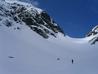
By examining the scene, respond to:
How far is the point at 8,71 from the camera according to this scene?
34500mm

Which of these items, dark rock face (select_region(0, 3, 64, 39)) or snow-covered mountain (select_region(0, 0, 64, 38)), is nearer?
snow-covered mountain (select_region(0, 0, 64, 38))

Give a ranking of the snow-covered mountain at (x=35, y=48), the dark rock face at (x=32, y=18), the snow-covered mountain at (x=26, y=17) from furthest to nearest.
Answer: the dark rock face at (x=32, y=18)
the snow-covered mountain at (x=26, y=17)
the snow-covered mountain at (x=35, y=48)

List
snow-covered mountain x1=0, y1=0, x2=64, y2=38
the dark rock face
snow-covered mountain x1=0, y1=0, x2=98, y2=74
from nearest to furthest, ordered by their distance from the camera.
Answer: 1. snow-covered mountain x1=0, y1=0, x2=98, y2=74
2. snow-covered mountain x1=0, y1=0, x2=64, y2=38
3. the dark rock face

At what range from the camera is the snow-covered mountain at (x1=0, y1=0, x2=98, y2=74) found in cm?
4047

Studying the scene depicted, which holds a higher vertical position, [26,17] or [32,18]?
[32,18]

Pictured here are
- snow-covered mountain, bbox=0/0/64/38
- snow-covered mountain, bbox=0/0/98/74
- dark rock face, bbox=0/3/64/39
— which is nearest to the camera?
snow-covered mountain, bbox=0/0/98/74

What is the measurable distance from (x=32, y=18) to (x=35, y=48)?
37.8 metres

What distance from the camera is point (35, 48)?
59.9 metres

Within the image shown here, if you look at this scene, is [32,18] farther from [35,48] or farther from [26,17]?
[35,48]

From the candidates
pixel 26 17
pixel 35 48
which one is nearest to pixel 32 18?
pixel 26 17

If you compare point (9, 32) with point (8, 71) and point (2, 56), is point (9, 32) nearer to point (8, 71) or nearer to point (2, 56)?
point (2, 56)

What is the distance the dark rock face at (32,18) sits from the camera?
8669 cm

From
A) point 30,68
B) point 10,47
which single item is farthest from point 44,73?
point 10,47

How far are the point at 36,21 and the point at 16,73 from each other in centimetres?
6302
